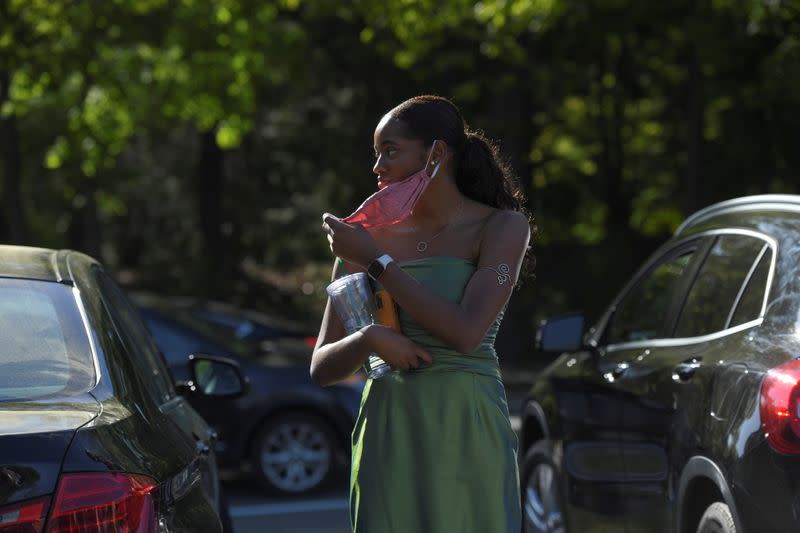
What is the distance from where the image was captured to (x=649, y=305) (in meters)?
6.00

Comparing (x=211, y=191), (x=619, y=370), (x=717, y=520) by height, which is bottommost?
(x=717, y=520)

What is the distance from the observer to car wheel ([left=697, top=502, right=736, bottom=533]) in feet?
14.4

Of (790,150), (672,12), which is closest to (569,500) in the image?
(790,150)

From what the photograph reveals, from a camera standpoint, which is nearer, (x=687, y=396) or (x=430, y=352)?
(x=430, y=352)

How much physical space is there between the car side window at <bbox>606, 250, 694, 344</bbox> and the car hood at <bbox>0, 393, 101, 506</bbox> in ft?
10.1

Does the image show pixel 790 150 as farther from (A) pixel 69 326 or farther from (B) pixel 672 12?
(A) pixel 69 326

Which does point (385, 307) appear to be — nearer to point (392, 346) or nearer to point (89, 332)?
point (392, 346)

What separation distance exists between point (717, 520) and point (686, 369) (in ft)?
2.08

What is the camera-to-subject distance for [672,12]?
20.1 metres

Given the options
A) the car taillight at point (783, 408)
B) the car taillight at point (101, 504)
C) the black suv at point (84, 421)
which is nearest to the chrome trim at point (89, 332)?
the black suv at point (84, 421)

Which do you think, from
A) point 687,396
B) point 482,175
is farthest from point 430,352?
point 687,396

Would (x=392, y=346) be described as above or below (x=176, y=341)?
above

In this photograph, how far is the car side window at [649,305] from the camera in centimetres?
574

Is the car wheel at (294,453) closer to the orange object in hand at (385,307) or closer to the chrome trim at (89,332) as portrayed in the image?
the chrome trim at (89,332)
